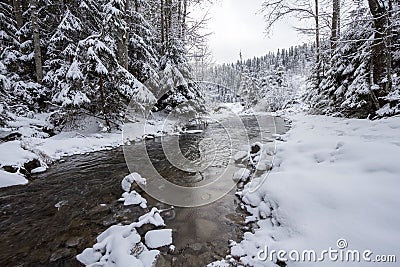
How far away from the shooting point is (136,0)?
12766 millimetres

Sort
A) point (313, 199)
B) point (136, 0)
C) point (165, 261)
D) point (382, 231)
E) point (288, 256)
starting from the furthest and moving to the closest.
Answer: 1. point (136, 0)
2. point (313, 199)
3. point (165, 261)
4. point (288, 256)
5. point (382, 231)

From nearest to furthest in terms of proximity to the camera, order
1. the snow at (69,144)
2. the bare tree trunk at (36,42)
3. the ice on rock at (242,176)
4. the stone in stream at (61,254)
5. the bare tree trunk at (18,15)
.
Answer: the stone in stream at (61,254), the ice on rock at (242,176), the snow at (69,144), the bare tree trunk at (36,42), the bare tree trunk at (18,15)

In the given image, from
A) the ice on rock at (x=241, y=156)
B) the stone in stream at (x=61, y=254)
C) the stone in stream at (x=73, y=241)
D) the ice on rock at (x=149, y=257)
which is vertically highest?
the ice on rock at (x=241, y=156)

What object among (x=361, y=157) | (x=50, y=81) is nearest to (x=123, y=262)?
(x=361, y=157)

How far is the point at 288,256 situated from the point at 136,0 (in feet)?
48.6

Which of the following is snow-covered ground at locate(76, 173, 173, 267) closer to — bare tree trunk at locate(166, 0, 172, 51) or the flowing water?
the flowing water

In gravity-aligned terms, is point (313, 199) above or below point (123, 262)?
above

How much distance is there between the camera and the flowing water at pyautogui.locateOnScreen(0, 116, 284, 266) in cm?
262

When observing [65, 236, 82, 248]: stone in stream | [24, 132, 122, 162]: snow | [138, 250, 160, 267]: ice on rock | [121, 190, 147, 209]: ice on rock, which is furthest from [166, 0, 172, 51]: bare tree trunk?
[138, 250, 160, 267]: ice on rock

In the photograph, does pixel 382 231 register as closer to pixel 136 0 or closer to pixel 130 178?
pixel 130 178

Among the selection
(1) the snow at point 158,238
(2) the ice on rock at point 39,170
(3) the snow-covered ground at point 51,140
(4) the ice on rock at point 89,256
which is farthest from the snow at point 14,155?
(1) the snow at point 158,238
